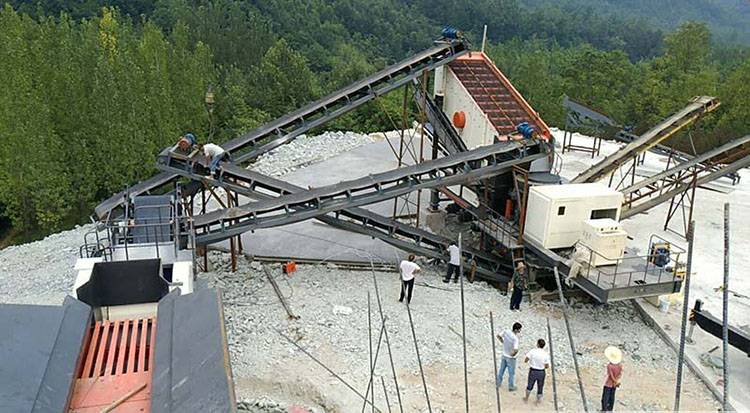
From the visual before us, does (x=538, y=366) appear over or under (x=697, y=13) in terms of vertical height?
under

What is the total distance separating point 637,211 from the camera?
16.8 metres

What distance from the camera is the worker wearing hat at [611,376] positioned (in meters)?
9.66

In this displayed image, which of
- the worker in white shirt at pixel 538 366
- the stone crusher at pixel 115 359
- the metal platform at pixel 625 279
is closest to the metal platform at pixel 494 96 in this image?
the metal platform at pixel 625 279

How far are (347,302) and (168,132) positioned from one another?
19271mm

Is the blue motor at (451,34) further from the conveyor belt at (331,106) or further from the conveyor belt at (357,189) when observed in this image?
the conveyor belt at (357,189)

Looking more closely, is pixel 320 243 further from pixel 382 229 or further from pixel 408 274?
pixel 408 274

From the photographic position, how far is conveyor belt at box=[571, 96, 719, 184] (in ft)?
56.1

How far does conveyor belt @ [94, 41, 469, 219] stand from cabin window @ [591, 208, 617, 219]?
6.81 m

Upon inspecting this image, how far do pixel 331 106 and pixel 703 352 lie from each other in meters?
11.3

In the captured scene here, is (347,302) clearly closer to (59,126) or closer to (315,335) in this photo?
(315,335)

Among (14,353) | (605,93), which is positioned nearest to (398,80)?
(14,353)

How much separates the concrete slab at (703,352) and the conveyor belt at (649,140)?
4.14 meters

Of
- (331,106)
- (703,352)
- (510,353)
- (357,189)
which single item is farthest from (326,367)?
(331,106)

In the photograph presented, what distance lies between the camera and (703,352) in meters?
12.5
